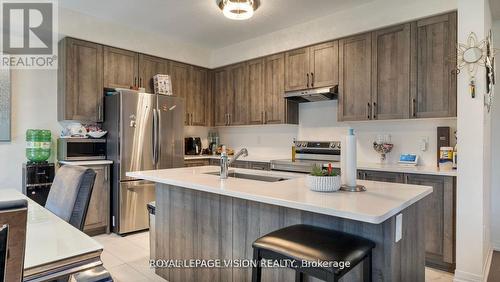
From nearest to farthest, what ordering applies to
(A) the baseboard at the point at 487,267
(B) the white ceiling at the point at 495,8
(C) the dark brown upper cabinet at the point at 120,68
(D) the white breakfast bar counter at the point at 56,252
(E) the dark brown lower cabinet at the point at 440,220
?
(D) the white breakfast bar counter at the point at 56,252 < (A) the baseboard at the point at 487,267 < (E) the dark brown lower cabinet at the point at 440,220 < (B) the white ceiling at the point at 495,8 < (C) the dark brown upper cabinet at the point at 120,68

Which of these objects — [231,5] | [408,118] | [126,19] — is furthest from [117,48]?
[408,118]

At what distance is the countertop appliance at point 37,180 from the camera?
136 inches

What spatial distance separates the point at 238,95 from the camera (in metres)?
4.91

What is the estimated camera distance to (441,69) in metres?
3.01

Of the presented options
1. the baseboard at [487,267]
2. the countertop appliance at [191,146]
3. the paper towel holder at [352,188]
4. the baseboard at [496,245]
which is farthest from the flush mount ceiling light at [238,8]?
the baseboard at [496,245]

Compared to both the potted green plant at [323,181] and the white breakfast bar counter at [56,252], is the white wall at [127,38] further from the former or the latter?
the potted green plant at [323,181]

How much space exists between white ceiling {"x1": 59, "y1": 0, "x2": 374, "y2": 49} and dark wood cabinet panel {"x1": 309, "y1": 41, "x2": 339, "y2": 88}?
398 millimetres

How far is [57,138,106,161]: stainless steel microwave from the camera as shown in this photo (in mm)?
3633

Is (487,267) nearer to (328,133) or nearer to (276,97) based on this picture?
(328,133)

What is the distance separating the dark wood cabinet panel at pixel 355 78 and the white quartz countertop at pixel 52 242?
3.13m

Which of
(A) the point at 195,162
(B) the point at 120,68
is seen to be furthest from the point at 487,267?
(B) the point at 120,68

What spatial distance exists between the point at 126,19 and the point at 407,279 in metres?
4.08

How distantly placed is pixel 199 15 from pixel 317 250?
3361 millimetres

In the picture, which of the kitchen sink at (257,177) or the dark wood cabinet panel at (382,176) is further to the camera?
the dark wood cabinet panel at (382,176)
